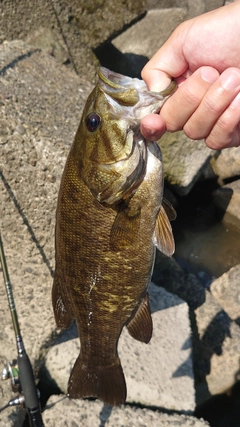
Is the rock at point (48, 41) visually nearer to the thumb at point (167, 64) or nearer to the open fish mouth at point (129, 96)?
the thumb at point (167, 64)

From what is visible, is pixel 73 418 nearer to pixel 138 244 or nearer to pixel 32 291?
pixel 32 291

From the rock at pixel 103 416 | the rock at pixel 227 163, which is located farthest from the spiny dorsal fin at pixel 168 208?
the rock at pixel 227 163

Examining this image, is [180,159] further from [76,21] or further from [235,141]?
[235,141]

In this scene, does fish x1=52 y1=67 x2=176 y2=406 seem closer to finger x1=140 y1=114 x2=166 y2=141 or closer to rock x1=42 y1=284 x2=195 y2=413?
finger x1=140 y1=114 x2=166 y2=141

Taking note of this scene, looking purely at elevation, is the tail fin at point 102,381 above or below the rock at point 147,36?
below

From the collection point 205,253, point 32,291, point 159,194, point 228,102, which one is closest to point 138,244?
point 159,194

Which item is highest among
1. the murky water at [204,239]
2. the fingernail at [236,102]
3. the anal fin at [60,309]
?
the fingernail at [236,102]

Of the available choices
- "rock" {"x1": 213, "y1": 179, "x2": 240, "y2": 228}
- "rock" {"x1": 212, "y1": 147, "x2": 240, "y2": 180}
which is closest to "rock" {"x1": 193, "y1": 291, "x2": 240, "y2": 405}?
"rock" {"x1": 213, "y1": 179, "x2": 240, "y2": 228}
